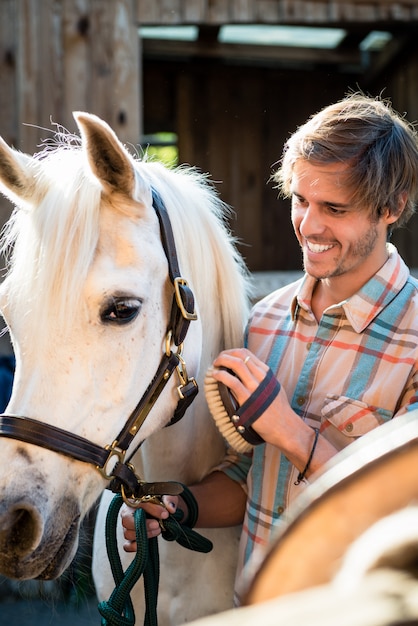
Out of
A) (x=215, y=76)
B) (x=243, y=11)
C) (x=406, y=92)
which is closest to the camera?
(x=243, y=11)

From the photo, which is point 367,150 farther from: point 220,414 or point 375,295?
point 220,414

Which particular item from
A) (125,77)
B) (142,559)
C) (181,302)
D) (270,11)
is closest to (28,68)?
(125,77)

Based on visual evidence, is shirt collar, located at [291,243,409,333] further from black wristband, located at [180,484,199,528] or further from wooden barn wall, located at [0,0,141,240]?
wooden barn wall, located at [0,0,141,240]

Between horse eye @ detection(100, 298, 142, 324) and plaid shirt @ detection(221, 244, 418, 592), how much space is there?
422 mm

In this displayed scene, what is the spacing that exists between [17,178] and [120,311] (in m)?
0.42

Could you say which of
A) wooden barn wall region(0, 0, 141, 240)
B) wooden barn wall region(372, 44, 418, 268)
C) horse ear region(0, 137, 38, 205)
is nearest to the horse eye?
horse ear region(0, 137, 38, 205)

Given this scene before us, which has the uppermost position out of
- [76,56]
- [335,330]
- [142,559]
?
[76,56]

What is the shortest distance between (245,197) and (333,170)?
6.45 meters

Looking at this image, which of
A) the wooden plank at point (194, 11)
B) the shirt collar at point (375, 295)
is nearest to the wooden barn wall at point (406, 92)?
the wooden plank at point (194, 11)

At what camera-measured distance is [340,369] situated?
145 centimetres

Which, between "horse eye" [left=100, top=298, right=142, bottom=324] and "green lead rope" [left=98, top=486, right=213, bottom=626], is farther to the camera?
"green lead rope" [left=98, top=486, right=213, bottom=626]

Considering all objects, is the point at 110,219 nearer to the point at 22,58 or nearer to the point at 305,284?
the point at 305,284

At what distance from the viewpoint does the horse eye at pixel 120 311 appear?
1.30 m

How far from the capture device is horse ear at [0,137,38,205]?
146 cm
